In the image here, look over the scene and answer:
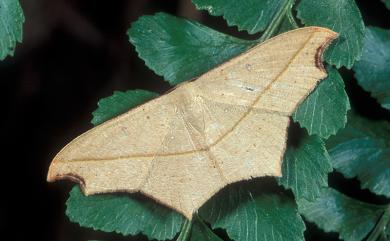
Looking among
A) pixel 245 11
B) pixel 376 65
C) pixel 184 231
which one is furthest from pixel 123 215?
pixel 376 65

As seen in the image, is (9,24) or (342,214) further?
(342,214)

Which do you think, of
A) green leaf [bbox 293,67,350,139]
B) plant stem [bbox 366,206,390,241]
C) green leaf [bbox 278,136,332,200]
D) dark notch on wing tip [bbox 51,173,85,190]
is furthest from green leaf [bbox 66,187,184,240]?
plant stem [bbox 366,206,390,241]

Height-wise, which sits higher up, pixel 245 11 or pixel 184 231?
pixel 245 11

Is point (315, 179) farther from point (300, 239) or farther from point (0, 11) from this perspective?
point (0, 11)

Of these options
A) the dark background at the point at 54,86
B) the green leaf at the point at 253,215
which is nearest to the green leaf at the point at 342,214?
the green leaf at the point at 253,215

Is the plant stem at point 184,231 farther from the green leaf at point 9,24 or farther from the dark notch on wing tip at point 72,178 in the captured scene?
the green leaf at point 9,24

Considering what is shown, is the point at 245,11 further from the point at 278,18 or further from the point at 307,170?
the point at 307,170

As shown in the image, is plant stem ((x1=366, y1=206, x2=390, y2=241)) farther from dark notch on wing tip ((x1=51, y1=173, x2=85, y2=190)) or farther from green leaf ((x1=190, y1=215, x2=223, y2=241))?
dark notch on wing tip ((x1=51, y1=173, x2=85, y2=190))
